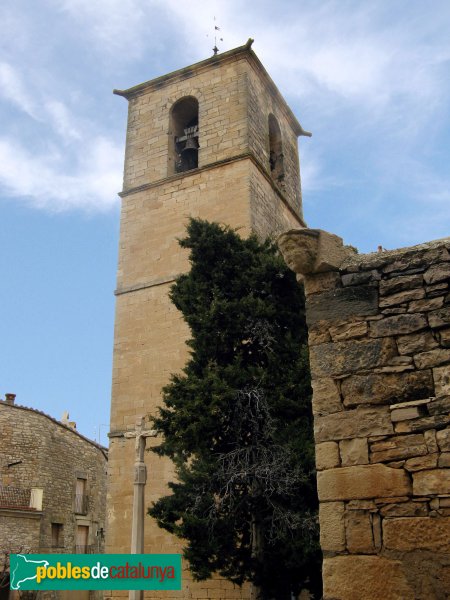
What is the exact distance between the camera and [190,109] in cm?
1527

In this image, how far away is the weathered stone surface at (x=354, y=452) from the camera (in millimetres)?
3252

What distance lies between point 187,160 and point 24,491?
10.8 m

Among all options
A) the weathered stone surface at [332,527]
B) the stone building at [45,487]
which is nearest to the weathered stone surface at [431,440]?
the weathered stone surface at [332,527]

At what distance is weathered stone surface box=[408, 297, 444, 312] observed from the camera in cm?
331

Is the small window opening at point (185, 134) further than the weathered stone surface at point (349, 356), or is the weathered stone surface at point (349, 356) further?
the small window opening at point (185, 134)

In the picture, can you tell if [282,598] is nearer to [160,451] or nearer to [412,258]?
[160,451]

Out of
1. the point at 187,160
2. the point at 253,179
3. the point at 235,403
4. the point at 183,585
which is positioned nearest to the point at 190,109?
the point at 187,160

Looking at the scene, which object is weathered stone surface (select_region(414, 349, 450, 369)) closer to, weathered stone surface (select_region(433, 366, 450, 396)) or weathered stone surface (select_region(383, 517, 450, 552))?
weathered stone surface (select_region(433, 366, 450, 396))

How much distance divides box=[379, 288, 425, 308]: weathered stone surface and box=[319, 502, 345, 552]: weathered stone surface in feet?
3.67

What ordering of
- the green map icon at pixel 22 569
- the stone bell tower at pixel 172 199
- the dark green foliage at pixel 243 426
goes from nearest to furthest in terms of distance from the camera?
the dark green foliage at pixel 243 426 → the green map icon at pixel 22 569 → the stone bell tower at pixel 172 199

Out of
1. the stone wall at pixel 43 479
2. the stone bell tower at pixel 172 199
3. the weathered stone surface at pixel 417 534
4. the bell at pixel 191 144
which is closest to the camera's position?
the weathered stone surface at pixel 417 534

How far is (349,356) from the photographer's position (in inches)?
137

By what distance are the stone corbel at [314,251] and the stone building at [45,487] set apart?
1567 centimetres

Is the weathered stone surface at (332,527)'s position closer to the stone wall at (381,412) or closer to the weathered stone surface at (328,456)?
the stone wall at (381,412)
